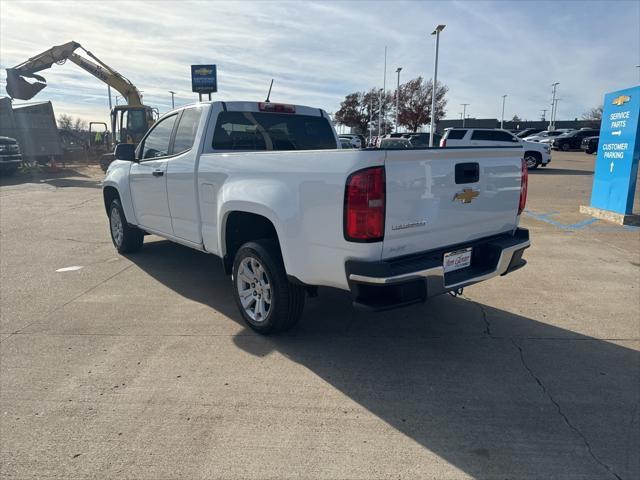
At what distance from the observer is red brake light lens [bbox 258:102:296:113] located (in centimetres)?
508

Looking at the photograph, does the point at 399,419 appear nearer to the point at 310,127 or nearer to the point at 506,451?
the point at 506,451

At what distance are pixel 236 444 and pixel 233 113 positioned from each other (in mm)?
3373

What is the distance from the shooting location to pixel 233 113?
4875 mm

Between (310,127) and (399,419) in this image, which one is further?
(310,127)

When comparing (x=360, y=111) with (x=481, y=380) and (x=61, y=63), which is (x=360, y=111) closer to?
A: (x=61, y=63)

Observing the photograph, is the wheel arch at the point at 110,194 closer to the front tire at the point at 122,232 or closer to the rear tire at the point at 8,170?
the front tire at the point at 122,232

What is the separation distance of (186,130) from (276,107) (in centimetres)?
103

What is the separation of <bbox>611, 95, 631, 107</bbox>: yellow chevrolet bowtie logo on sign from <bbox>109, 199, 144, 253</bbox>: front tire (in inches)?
378

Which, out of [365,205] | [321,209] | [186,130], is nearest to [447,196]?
[365,205]

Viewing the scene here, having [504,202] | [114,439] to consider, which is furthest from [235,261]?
[504,202]

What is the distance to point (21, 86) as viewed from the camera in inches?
885

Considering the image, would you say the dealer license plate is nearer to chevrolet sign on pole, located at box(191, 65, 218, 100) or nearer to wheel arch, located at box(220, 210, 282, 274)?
wheel arch, located at box(220, 210, 282, 274)

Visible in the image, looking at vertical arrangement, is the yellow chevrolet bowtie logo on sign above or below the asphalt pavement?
above

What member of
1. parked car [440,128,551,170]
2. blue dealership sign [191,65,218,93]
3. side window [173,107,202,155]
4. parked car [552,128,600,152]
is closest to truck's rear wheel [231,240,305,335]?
side window [173,107,202,155]
